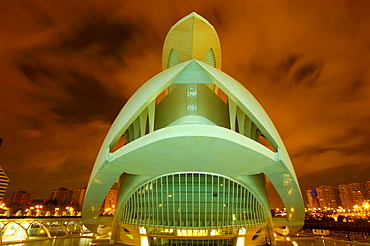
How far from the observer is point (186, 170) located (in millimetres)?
18375

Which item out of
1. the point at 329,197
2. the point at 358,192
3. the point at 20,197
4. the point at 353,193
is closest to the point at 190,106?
the point at 358,192

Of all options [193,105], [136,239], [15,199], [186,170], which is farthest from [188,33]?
[15,199]

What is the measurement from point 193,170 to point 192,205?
3265mm

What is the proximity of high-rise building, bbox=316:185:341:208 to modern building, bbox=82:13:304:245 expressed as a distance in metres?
133

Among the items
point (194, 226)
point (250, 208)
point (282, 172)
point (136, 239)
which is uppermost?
point (282, 172)

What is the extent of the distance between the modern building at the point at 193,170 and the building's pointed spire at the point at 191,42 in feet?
0.75

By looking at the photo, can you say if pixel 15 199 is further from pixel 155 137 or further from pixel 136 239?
pixel 155 137

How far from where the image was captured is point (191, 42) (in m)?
26.6

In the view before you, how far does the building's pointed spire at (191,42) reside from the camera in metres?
25.0

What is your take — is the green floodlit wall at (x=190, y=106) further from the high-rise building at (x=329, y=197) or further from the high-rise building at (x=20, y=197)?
the high-rise building at (x=20, y=197)

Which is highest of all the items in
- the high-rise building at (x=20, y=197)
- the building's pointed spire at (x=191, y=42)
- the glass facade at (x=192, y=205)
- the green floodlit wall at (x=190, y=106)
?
the building's pointed spire at (x=191, y=42)

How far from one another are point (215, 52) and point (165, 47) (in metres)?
6.77

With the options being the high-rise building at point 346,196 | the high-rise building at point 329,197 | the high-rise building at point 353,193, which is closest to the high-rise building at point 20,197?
the high-rise building at point 329,197

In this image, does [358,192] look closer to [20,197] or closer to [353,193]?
[353,193]
